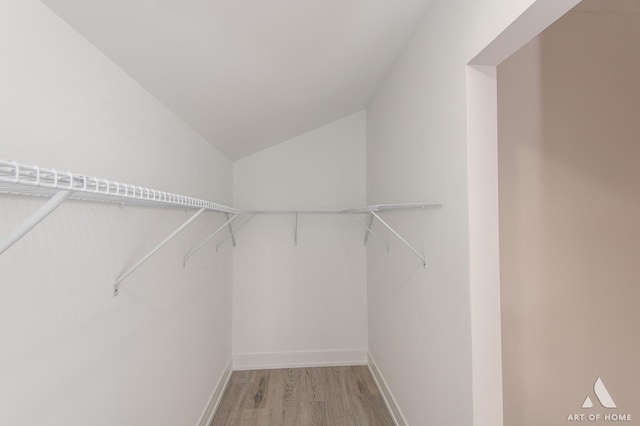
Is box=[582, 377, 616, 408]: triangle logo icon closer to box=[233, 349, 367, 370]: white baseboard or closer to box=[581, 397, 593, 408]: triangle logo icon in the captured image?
box=[581, 397, 593, 408]: triangle logo icon

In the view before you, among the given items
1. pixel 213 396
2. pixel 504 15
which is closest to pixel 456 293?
pixel 504 15

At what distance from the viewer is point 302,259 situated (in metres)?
2.75

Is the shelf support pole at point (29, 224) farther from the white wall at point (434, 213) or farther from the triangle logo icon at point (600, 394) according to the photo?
the triangle logo icon at point (600, 394)

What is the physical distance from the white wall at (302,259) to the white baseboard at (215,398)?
0.75ft

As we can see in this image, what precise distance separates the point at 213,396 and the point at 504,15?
8.41 ft

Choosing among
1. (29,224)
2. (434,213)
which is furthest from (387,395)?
(29,224)

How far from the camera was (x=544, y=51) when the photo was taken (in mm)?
1407

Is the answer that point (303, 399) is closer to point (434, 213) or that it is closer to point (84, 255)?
point (434, 213)

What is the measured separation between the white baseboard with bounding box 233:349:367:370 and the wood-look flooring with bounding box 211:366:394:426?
0.05 m

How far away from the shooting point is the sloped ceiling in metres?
0.86

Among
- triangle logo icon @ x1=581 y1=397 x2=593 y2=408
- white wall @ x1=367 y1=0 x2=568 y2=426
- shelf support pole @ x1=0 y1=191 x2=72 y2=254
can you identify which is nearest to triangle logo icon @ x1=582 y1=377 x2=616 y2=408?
triangle logo icon @ x1=581 y1=397 x2=593 y2=408

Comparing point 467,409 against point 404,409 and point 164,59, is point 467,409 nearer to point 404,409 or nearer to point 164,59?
point 404,409

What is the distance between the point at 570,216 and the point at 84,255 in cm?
193

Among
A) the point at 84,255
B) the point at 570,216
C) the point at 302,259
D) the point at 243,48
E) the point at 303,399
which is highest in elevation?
the point at 243,48
